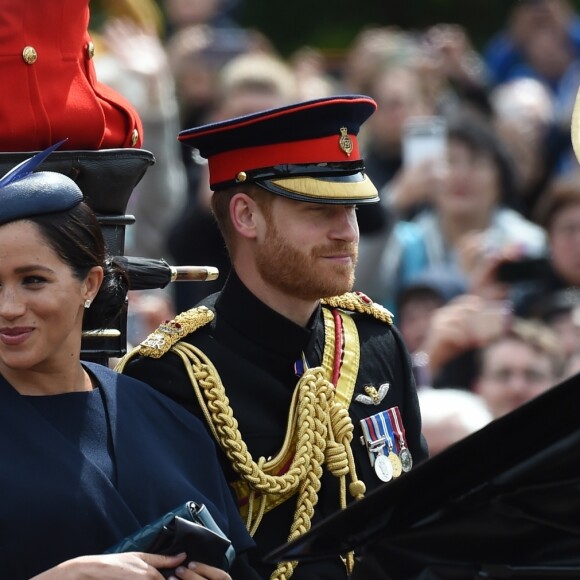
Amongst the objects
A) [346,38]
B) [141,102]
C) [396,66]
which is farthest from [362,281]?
[346,38]

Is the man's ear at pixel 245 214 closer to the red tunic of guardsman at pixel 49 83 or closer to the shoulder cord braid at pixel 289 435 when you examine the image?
the shoulder cord braid at pixel 289 435

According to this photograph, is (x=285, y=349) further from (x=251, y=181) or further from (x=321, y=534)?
(x=321, y=534)

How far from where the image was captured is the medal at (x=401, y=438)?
182 inches

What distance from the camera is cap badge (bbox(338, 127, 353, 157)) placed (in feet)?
14.9

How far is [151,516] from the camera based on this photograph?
381 cm

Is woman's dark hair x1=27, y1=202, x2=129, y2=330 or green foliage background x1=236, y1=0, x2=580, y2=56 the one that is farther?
green foliage background x1=236, y1=0, x2=580, y2=56

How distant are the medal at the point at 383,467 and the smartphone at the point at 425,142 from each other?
14.9 ft

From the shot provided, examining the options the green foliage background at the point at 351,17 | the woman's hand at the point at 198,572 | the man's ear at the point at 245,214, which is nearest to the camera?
the woman's hand at the point at 198,572

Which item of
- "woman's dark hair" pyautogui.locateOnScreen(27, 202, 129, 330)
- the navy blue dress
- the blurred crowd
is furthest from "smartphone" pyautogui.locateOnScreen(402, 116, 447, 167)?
the navy blue dress

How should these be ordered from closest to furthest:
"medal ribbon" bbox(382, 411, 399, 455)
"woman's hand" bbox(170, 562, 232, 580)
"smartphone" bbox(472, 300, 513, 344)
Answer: "woman's hand" bbox(170, 562, 232, 580), "medal ribbon" bbox(382, 411, 399, 455), "smartphone" bbox(472, 300, 513, 344)

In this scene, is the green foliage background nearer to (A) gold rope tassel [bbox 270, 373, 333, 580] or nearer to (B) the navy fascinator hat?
(A) gold rope tassel [bbox 270, 373, 333, 580]

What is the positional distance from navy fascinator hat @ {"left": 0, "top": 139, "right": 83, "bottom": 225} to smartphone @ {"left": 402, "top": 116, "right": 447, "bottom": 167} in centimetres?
520

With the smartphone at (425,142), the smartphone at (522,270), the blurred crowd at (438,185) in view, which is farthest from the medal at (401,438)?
the smartphone at (425,142)

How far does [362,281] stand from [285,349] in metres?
4.00
